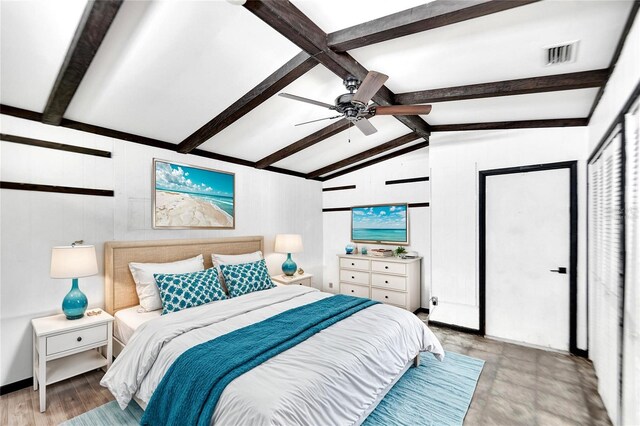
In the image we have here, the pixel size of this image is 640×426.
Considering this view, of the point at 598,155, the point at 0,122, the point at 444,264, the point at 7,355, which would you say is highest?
the point at 0,122

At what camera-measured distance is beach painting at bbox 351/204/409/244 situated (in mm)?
5199

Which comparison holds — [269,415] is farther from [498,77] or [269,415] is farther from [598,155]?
[598,155]

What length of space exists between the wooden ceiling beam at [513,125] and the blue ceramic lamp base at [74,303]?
4.58 m

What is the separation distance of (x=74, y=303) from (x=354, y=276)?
3.88 m

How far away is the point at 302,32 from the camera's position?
206 centimetres

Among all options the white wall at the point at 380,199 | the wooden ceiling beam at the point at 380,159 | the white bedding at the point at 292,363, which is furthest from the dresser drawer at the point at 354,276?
the white bedding at the point at 292,363

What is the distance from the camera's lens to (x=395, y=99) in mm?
3320

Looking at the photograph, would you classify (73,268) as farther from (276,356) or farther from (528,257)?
(528,257)

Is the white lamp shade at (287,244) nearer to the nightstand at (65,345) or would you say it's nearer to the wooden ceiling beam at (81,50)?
the nightstand at (65,345)

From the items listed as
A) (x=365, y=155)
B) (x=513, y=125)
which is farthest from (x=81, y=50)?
(x=513, y=125)

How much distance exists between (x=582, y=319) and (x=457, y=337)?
1.34 m

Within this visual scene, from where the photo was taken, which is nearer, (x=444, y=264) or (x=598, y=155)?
(x=598, y=155)

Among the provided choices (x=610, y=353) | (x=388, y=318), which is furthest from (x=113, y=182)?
(x=610, y=353)

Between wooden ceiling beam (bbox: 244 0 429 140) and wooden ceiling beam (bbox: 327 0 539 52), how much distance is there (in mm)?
96
